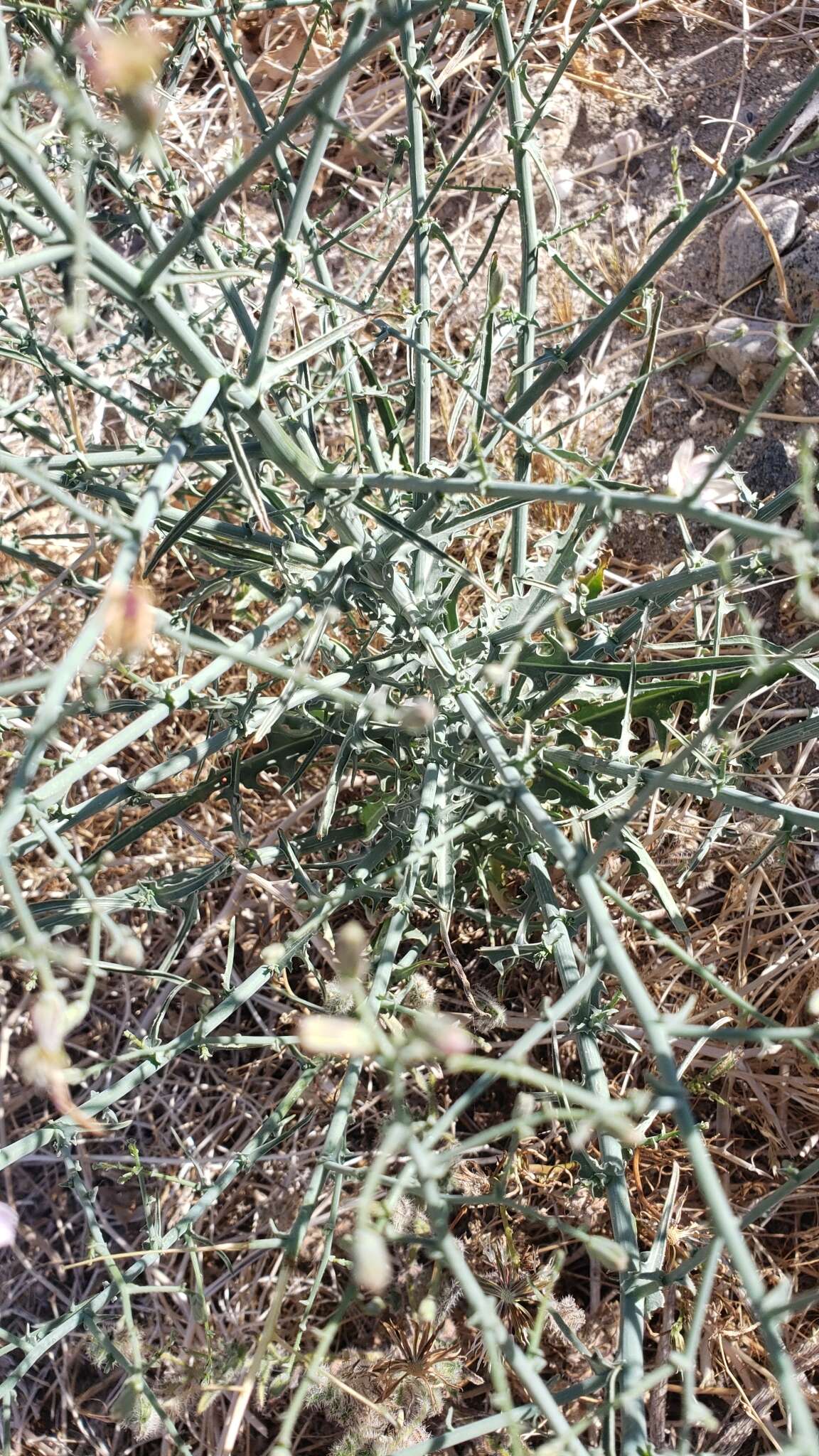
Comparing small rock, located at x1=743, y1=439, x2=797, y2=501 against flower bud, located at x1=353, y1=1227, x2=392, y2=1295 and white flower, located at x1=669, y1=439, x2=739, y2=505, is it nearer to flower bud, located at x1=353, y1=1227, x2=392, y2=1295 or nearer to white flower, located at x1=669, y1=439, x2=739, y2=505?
white flower, located at x1=669, y1=439, x2=739, y2=505

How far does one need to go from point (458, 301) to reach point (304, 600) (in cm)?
125

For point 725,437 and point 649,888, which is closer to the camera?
point 649,888

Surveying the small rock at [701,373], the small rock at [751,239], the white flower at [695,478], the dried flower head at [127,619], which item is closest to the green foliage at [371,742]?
the dried flower head at [127,619]

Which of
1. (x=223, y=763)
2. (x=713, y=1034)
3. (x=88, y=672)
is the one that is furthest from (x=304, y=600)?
(x=223, y=763)

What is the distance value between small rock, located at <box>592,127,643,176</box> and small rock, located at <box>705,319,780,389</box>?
1.55 feet

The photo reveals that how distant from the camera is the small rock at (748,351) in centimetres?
180

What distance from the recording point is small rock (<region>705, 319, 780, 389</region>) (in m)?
1.80

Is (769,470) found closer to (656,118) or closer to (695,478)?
(695,478)

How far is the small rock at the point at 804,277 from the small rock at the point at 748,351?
6 cm

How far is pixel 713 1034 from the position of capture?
73 centimetres

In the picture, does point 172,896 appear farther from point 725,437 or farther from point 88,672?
point 725,437

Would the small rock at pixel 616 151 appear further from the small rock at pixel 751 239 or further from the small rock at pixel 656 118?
the small rock at pixel 751 239

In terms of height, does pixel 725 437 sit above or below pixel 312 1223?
above

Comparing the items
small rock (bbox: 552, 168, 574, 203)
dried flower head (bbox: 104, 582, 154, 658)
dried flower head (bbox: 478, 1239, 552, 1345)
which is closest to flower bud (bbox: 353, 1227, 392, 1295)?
dried flower head (bbox: 104, 582, 154, 658)
